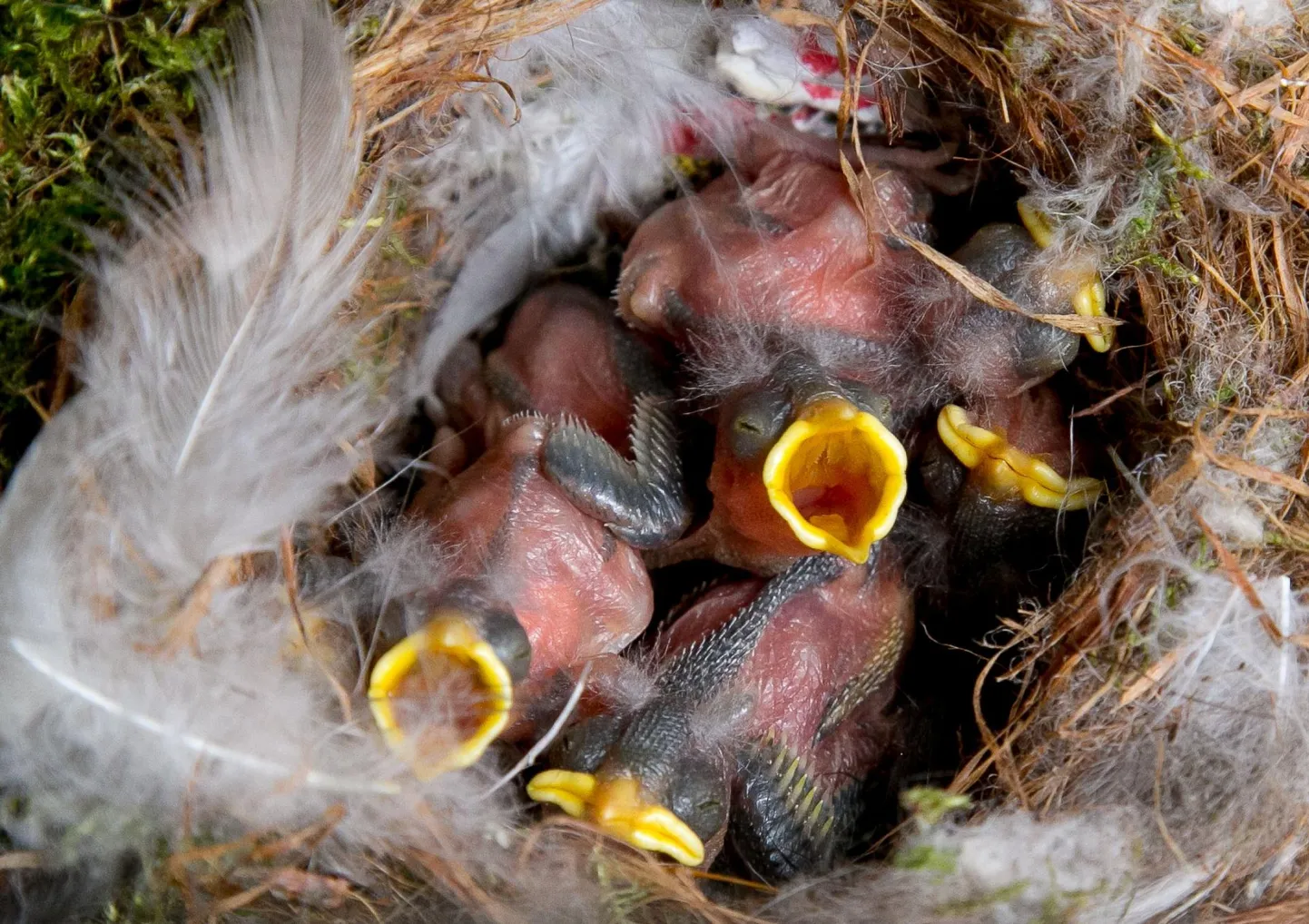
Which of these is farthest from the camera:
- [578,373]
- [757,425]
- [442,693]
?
[578,373]

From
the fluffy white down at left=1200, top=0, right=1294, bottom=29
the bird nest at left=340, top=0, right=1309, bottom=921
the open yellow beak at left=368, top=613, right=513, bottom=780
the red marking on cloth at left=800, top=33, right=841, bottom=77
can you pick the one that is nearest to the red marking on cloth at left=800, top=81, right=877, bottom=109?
the red marking on cloth at left=800, top=33, right=841, bottom=77

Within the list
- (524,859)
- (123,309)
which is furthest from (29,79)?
(524,859)

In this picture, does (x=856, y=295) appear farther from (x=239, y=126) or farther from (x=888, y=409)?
(x=239, y=126)

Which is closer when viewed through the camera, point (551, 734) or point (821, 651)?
point (551, 734)

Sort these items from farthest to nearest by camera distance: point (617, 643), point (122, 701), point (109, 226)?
point (617, 643)
point (109, 226)
point (122, 701)

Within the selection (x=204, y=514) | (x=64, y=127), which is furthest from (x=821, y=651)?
(x=64, y=127)

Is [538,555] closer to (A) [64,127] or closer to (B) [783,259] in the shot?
(B) [783,259]
